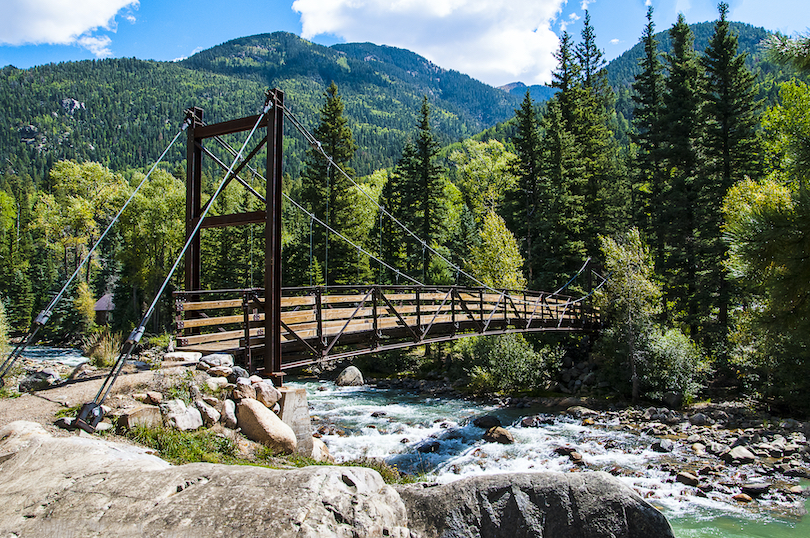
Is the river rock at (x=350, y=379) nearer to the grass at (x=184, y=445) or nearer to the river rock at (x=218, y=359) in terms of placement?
the river rock at (x=218, y=359)

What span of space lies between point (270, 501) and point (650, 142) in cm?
2496

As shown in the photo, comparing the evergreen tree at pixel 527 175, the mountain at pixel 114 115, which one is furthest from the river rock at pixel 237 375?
the mountain at pixel 114 115

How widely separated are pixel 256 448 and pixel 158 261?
94.7 feet

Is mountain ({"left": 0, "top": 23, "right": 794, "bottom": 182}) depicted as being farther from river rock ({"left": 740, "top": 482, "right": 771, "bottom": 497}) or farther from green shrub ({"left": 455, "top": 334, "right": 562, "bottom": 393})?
river rock ({"left": 740, "top": 482, "right": 771, "bottom": 497})

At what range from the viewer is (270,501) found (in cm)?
303

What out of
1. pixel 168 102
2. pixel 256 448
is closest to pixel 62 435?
pixel 256 448

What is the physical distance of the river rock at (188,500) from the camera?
2857 millimetres

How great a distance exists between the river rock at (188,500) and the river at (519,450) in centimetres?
650

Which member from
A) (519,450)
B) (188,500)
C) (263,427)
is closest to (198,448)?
(263,427)

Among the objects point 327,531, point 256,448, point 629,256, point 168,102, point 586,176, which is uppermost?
point 168,102

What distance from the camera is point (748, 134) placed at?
18781 millimetres

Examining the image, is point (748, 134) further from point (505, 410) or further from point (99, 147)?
point (99, 147)

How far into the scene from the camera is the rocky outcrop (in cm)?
290

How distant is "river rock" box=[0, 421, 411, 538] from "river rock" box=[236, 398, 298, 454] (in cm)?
187
